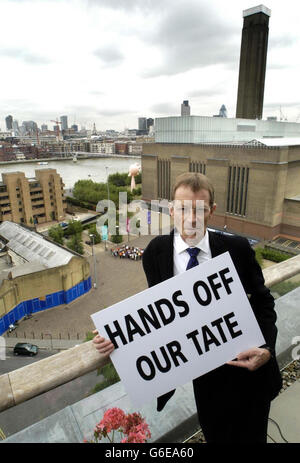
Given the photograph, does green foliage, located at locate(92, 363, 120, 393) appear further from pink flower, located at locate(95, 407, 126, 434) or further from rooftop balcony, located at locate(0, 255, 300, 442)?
pink flower, located at locate(95, 407, 126, 434)

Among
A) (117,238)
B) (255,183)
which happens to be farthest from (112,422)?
(255,183)

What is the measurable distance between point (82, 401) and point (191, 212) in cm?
194

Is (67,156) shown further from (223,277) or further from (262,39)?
(223,277)

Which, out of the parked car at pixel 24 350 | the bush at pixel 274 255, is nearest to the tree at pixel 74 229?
the bush at pixel 274 255

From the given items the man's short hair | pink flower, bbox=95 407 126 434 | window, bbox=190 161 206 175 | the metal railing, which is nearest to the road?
the metal railing

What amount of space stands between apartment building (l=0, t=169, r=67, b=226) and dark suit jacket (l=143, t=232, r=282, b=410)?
40.0 m

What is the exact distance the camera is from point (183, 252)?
2.43 m

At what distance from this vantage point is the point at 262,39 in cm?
7506

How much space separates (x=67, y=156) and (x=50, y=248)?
12757 centimetres

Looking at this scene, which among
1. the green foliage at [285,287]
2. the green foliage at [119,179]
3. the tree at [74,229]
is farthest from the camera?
the green foliage at [119,179]

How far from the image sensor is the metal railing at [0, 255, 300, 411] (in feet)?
6.71

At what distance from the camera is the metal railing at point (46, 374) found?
6.71ft

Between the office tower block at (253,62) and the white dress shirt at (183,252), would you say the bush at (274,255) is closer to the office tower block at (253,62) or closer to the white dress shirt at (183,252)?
the white dress shirt at (183,252)

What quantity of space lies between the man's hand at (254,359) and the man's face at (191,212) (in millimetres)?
879
